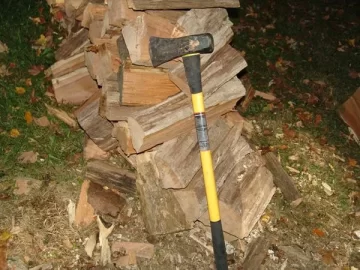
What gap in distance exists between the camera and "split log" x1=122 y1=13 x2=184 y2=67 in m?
3.35

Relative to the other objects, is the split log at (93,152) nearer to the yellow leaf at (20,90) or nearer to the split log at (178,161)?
the split log at (178,161)

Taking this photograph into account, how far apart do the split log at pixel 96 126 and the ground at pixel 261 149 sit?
0.69 ft

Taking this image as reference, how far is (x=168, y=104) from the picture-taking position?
139 inches

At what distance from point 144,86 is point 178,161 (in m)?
0.72

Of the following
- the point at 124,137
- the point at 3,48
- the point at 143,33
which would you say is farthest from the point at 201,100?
the point at 3,48

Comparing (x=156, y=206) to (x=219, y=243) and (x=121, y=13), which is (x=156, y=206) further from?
(x=121, y=13)

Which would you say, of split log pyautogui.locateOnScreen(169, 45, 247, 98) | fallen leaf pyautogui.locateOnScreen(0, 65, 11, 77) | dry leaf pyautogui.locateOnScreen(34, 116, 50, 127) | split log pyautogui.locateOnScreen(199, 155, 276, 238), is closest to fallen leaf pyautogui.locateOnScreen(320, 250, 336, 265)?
split log pyautogui.locateOnScreen(199, 155, 276, 238)

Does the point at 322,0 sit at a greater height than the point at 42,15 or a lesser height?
lesser

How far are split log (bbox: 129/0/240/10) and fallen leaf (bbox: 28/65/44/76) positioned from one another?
1.81m

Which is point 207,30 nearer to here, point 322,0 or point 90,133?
point 90,133

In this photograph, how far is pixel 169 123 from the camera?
3424mm

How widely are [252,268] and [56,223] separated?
1.72 m

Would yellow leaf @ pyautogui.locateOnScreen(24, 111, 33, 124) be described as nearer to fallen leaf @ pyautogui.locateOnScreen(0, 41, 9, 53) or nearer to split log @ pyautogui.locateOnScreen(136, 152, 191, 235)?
fallen leaf @ pyautogui.locateOnScreen(0, 41, 9, 53)

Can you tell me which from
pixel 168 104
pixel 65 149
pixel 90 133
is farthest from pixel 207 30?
pixel 65 149
